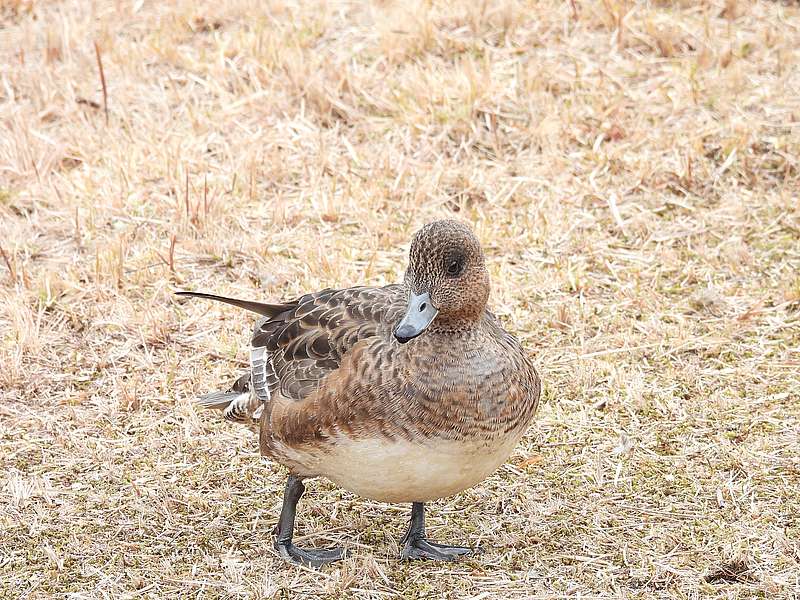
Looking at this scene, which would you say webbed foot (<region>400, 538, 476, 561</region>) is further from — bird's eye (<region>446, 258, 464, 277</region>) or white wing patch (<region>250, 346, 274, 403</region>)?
bird's eye (<region>446, 258, 464, 277</region>)

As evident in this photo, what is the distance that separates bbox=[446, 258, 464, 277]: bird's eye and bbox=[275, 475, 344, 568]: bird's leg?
0.87m

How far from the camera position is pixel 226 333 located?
4.81 metres

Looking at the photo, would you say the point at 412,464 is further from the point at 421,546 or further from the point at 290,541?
the point at 290,541

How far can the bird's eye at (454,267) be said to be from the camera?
10.3ft

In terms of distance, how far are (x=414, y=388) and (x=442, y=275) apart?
0.33 m

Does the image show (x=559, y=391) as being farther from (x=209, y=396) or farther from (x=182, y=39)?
(x=182, y=39)

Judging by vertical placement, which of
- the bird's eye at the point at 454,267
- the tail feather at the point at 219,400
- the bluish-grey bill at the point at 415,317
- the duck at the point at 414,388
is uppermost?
the bird's eye at the point at 454,267

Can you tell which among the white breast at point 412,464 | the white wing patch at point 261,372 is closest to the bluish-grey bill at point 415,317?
the white breast at point 412,464

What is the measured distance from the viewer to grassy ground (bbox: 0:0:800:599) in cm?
362

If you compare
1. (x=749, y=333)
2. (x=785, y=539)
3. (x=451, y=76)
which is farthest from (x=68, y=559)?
(x=451, y=76)

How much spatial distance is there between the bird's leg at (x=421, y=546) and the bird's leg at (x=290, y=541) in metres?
0.22

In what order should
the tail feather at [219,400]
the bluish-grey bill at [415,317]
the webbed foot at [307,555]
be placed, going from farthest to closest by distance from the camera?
the tail feather at [219,400] → the webbed foot at [307,555] → the bluish-grey bill at [415,317]

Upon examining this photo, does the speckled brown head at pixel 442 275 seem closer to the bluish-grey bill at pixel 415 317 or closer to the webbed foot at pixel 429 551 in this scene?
the bluish-grey bill at pixel 415 317

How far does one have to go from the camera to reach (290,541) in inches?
140
